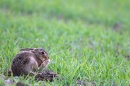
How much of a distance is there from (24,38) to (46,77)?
232 centimetres

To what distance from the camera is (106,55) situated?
266 inches

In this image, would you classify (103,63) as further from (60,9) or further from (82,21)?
(60,9)

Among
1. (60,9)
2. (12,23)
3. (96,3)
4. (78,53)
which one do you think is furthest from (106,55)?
(96,3)

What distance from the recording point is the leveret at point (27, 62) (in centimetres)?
486

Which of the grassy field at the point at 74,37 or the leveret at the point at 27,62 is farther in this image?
the grassy field at the point at 74,37

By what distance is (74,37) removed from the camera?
803 cm

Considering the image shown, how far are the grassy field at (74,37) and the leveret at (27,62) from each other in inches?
6.7

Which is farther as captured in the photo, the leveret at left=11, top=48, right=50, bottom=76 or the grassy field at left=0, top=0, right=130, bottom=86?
the grassy field at left=0, top=0, right=130, bottom=86

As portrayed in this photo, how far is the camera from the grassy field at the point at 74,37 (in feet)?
17.6

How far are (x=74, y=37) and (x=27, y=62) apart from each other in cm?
325

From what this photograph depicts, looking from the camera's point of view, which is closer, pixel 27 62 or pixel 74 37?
pixel 27 62

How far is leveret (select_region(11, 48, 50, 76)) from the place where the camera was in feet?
16.0

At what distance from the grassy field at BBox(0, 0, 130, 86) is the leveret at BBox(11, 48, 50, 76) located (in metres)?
0.17

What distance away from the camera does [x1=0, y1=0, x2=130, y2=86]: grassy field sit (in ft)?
17.6
